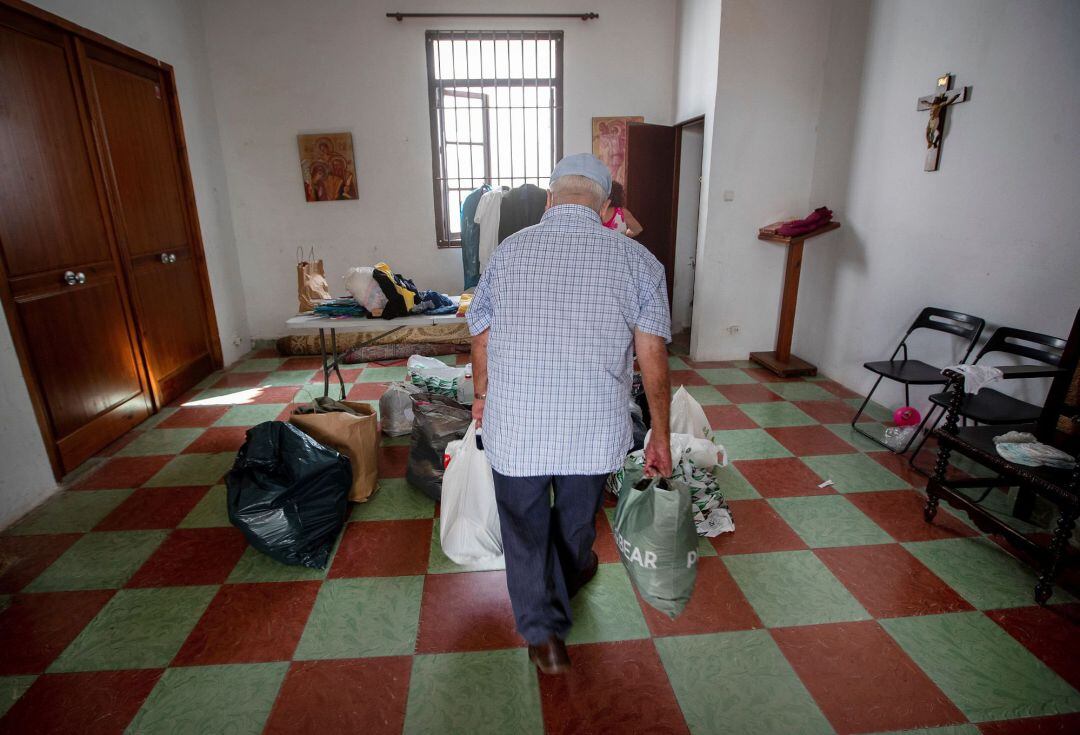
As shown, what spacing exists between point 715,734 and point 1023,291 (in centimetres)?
277

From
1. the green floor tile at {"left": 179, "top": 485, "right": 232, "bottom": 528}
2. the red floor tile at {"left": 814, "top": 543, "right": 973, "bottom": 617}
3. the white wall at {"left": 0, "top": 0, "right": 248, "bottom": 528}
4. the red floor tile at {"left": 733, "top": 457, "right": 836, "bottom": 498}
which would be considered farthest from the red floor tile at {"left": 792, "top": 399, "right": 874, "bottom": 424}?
the white wall at {"left": 0, "top": 0, "right": 248, "bottom": 528}

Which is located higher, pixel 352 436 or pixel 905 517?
pixel 352 436

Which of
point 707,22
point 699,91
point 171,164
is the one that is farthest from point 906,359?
point 171,164

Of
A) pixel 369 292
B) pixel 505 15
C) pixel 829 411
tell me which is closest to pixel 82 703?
pixel 369 292

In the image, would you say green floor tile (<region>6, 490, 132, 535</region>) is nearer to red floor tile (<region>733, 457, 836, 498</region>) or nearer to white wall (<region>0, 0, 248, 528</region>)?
white wall (<region>0, 0, 248, 528</region>)

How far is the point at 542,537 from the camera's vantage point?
1.65 m

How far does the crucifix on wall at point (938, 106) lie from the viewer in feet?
10.4

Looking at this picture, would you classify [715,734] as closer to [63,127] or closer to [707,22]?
[63,127]

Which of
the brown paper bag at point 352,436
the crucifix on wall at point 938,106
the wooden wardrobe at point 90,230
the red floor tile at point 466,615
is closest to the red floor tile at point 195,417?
the wooden wardrobe at point 90,230

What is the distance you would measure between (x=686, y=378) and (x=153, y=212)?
4.21 meters

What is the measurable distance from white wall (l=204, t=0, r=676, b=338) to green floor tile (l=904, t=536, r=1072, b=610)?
14.7ft

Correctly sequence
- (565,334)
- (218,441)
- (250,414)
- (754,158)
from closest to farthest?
(565,334), (218,441), (250,414), (754,158)

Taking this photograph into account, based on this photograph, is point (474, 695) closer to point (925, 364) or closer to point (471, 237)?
point (925, 364)

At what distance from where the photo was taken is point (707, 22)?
14.7 ft
